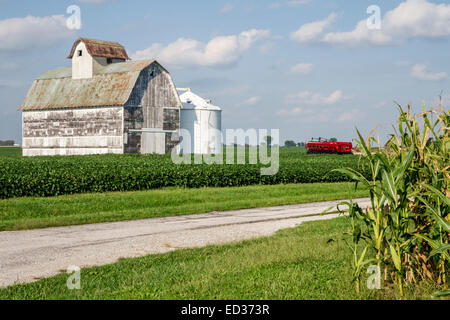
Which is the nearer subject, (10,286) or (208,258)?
(10,286)

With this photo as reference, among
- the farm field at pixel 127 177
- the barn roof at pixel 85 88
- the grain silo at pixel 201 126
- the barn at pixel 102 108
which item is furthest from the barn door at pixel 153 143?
the farm field at pixel 127 177

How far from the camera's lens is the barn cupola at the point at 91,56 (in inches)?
1922

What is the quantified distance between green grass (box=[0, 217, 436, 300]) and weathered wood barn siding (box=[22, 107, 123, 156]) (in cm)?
3530

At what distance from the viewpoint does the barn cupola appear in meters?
48.8

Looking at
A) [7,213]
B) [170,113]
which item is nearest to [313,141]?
[170,113]

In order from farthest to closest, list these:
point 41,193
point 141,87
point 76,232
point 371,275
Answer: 1. point 141,87
2. point 41,193
3. point 76,232
4. point 371,275

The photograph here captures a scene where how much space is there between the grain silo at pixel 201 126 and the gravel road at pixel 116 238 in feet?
111

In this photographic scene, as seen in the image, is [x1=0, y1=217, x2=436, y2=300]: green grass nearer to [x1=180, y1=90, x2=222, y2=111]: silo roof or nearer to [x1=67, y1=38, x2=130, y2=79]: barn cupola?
[x1=67, y1=38, x2=130, y2=79]: barn cupola

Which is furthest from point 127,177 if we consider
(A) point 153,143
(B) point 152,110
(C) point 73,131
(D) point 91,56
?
(D) point 91,56

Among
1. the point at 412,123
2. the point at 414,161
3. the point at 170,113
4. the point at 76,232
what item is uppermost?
the point at 170,113

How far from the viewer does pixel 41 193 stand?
2173 cm

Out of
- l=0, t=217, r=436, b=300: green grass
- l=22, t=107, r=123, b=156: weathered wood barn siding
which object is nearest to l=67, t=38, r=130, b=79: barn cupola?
l=22, t=107, r=123, b=156: weathered wood barn siding

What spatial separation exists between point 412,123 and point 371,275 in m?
1.92
